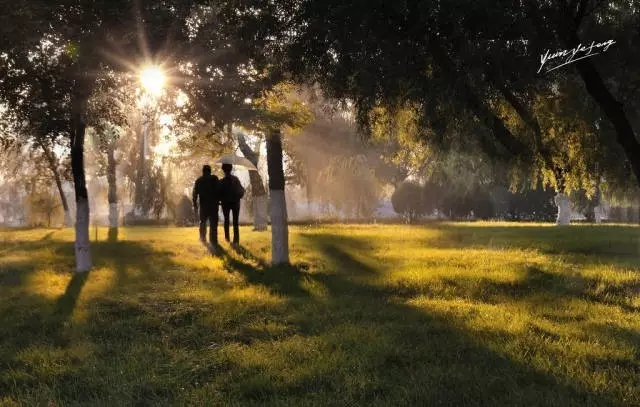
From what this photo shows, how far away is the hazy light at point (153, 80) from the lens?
9.77m

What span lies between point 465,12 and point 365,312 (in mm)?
3980

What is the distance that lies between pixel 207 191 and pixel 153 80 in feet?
14.3

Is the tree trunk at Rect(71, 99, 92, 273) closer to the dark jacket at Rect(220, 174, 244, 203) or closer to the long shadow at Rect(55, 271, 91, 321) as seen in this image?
the long shadow at Rect(55, 271, 91, 321)

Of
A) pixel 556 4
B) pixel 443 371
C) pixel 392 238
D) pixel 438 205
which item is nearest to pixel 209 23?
pixel 556 4

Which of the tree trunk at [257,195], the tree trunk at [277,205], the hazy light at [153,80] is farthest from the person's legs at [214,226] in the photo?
the tree trunk at [257,195]

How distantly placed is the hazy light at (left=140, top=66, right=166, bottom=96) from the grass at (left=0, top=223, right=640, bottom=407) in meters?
3.66

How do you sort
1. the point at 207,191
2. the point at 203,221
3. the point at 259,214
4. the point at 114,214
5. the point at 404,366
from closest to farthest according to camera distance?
1. the point at 404,366
2. the point at 207,191
3. the point at 203,221
4. the point at 259,214
5. the point at 114,214

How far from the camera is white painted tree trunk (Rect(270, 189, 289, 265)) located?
11961 mm

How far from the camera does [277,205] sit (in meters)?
12.0

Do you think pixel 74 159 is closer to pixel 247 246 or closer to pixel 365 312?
pixel 247 246

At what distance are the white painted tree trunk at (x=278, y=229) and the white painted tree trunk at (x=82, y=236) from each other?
3740 mm

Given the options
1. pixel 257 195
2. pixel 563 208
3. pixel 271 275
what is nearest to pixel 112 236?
pixel 257 195

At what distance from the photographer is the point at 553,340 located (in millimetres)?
5961

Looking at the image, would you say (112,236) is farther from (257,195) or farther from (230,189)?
(230,189)
